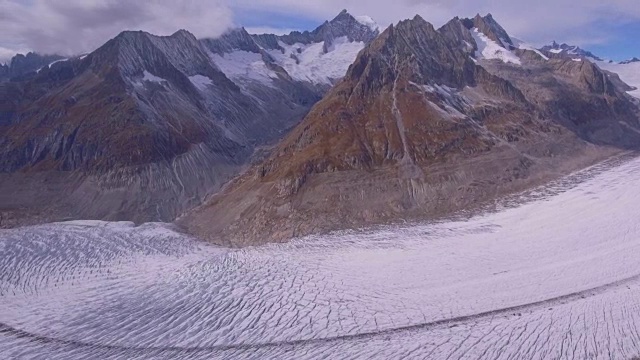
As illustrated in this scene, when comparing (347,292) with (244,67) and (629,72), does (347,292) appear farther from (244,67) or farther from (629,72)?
(629,72)

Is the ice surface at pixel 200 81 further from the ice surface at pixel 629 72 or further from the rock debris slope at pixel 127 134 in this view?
the ice surface at pixel 629 72

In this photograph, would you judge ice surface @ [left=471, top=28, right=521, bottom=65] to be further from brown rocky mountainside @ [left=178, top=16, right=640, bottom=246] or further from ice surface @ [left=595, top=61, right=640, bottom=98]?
ice surface @ [left=595, top=61, right=640, bottom=98]

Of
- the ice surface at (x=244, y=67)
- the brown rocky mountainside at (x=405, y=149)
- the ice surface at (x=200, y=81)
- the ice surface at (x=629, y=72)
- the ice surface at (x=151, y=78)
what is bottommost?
the brown rocky mountainside at (x=405, y=149)

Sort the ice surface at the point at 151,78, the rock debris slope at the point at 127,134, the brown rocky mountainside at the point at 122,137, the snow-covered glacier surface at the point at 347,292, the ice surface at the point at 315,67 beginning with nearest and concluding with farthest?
the snow-covered glacier surface at the point at 347,292 < the brown rocky mountainside at the point at 122,137 < the rock debris slope at the point at 127,134 < the ice surface at the point at 151,78 < the ice surface at the point at 315,67

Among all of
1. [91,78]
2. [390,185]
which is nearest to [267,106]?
[91,78]

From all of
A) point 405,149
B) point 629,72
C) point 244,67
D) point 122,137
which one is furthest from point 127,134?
point 629,72

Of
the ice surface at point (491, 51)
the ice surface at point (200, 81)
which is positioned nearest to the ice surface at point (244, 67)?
the ice surface at point (200, 81)

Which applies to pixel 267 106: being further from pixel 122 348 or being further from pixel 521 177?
pixel 122 348
